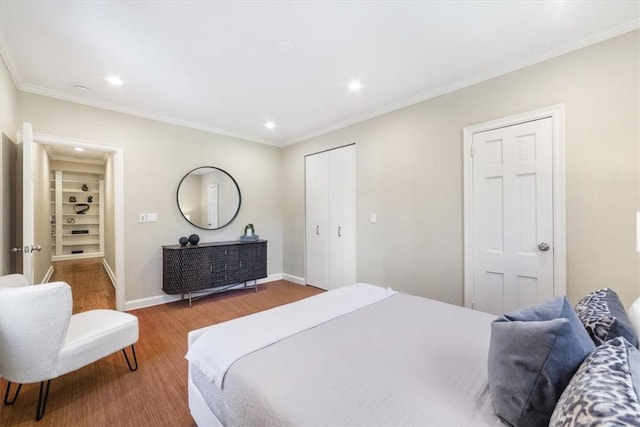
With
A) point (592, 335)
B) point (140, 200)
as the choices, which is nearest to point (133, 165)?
point (140, 200)

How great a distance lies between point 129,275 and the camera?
136 inches

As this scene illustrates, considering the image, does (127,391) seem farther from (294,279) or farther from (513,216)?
(513,216)

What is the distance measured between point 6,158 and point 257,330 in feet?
8.87

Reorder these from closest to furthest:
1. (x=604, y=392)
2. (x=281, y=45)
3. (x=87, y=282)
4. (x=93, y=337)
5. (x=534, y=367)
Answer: (x=604, y=392) < (x=534, y=367) < (x=93, y=337) < (x=281, y=45) < (x=87, y=282)

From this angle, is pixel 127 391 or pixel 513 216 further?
pixel 513 216

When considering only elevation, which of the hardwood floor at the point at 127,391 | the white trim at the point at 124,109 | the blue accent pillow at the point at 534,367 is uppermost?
the white trim at the point at 124,109

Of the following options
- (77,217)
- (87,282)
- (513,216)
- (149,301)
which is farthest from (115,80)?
(77,217)

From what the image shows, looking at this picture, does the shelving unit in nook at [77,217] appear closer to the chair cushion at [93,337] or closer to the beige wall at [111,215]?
the beige wall at [111,215]

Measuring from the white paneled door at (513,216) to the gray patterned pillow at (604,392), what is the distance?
184 cm

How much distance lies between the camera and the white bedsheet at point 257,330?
125 centimetres

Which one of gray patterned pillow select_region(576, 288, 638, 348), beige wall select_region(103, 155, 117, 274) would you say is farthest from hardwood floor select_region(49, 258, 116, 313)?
gray patterned pillow select_region(576, 288, 638, 348)

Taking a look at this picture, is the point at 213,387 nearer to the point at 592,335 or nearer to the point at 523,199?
the point at 592,335

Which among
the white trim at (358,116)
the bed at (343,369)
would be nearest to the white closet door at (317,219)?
the white trim at (358,116)

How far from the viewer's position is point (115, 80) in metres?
2.69
